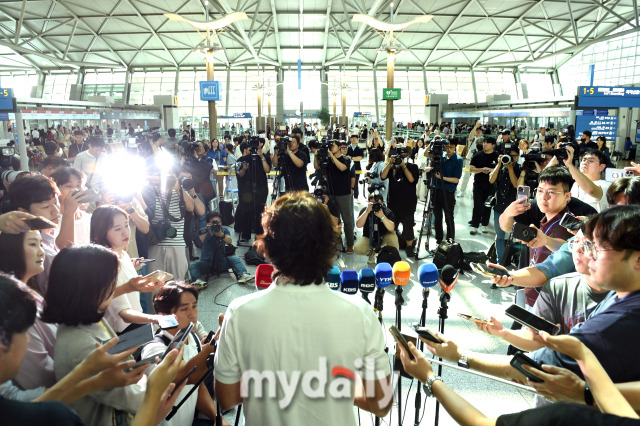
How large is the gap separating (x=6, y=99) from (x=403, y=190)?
646 cm

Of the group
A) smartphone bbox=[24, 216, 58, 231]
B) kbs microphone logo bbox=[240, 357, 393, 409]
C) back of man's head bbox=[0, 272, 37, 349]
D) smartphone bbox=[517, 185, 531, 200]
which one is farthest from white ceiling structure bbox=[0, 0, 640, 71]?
back of man's head bbox=[0, 272, 37, 349]

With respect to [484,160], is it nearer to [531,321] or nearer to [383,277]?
[383,277]

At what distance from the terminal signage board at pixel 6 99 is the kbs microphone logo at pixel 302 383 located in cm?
751

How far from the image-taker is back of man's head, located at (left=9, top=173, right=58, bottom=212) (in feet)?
7.31

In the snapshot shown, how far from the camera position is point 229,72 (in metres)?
30.4

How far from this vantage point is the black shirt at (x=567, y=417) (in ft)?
2.76

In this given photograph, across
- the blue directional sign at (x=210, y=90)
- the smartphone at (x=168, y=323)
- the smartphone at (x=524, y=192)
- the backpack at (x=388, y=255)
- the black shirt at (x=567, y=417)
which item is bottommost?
the backpack at (x=388, y=255)

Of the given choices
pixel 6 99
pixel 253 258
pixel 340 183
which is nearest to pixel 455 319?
pixel 340 183

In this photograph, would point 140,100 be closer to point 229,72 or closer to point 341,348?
point 229,72

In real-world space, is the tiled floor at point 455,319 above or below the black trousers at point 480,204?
below

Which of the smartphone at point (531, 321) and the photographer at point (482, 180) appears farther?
the photographer at point (482, 180)

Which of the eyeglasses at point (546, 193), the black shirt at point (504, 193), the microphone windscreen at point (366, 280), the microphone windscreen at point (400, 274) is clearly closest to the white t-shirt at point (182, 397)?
the microphone windscreen at point (366, 280)

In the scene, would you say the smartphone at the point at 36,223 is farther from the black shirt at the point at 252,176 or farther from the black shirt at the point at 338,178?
the black shirt at the point at 252,176

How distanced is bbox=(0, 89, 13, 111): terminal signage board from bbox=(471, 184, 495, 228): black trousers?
25.2 ft
